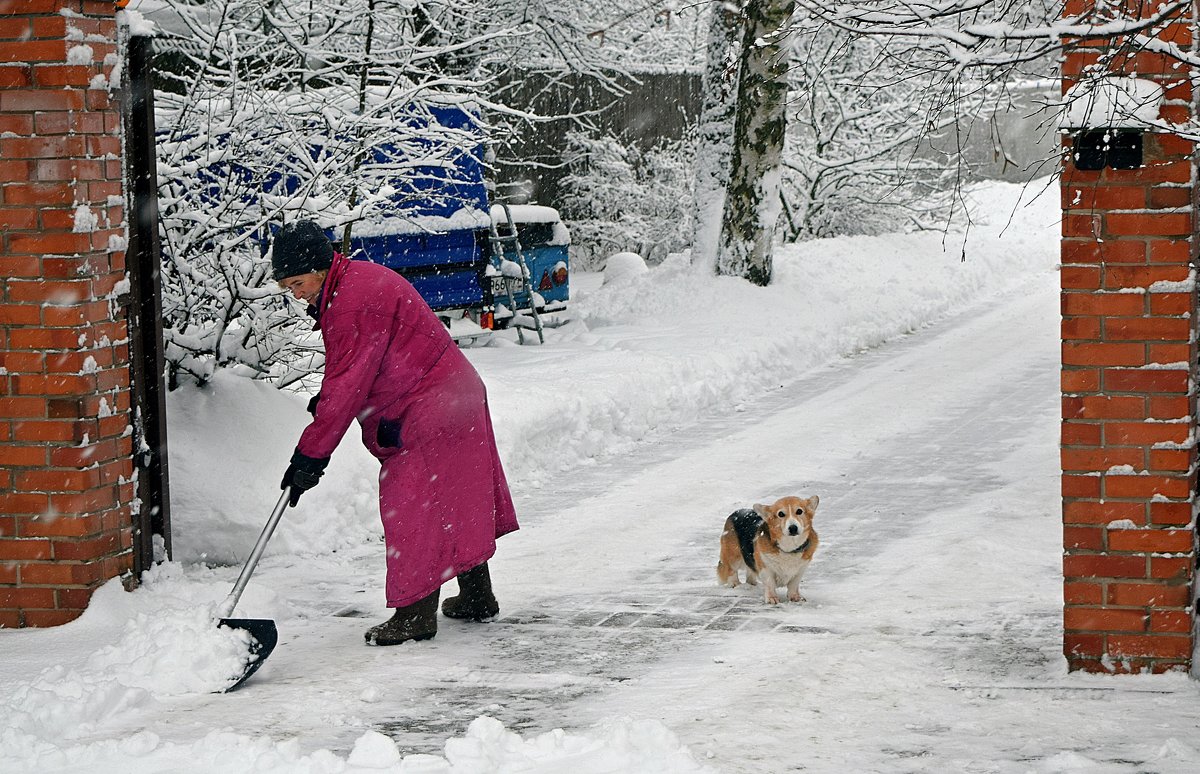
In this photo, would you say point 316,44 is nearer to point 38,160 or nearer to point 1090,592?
point 38,160

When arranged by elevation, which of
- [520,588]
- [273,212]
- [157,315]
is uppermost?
[273,212]

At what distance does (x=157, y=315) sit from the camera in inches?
256

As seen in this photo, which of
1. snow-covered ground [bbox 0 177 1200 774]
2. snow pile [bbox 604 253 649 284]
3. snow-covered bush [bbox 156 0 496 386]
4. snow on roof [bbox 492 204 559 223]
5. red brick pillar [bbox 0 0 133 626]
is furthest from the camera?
snow pile [bbox 604 253 649 284]

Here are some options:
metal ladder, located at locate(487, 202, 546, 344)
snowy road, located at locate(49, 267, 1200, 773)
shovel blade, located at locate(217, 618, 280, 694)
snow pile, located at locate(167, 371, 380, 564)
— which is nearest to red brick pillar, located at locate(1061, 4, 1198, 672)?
snowy road, located at locate(49, 267, 1200, 773)

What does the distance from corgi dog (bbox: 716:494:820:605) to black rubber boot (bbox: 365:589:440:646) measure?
1.47 m

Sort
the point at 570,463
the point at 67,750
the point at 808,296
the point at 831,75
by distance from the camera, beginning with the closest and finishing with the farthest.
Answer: the point at 67,750 → the point at 570,463 → the point at 808,296 → the point at 831,75

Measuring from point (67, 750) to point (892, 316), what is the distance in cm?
1457

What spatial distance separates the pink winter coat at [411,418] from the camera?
5.68 meters

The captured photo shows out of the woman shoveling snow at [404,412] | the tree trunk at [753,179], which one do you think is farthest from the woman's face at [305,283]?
the tree trunk at [753,179]

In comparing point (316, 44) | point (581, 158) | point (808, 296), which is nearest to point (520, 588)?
point (316, 44)

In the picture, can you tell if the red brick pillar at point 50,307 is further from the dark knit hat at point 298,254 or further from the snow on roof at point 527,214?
the snow on roof at point 527,214

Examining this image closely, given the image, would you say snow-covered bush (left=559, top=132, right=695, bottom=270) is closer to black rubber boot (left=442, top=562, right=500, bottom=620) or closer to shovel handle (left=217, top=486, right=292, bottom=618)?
black rubber boot (left=442, top=562, right=500, bottom=620)

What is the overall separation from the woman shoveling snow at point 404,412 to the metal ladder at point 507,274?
357 inches

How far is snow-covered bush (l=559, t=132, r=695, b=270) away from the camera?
2389 centimetres
